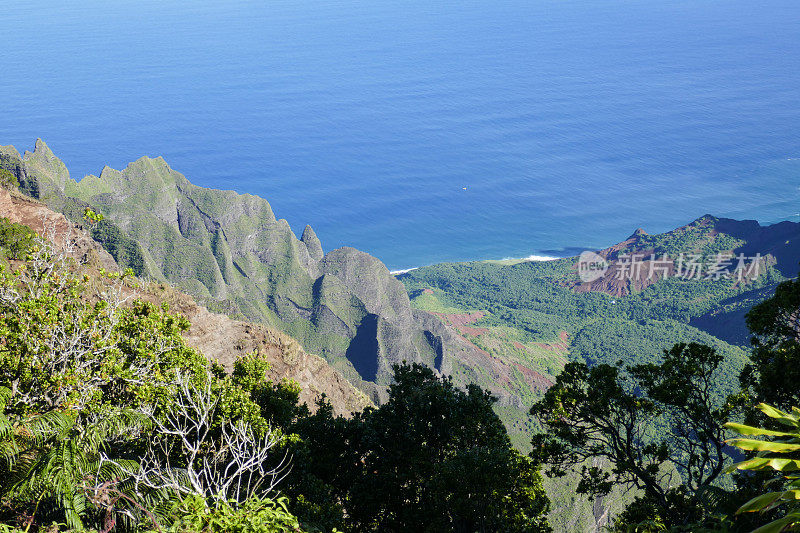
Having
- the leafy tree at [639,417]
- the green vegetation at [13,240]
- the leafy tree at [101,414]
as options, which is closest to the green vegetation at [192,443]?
the leafy tree at [101,414]

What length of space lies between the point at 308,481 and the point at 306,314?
286 feet

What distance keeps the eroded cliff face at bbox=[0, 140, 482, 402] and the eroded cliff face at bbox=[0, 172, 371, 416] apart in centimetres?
4332

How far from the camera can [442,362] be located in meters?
102

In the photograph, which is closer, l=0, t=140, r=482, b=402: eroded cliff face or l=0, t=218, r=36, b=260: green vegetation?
l=0, t=218, r=36, b=260: green vegetation

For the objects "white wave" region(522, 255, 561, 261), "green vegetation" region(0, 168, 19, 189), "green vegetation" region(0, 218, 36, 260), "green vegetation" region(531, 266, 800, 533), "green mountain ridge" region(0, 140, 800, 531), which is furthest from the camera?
"white wave" region(522, 255, 561, 261)

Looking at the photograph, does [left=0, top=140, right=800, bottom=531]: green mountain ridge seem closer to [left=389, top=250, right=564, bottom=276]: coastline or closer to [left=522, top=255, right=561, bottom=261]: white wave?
[left=522, top=255, right=561, bottom=261]: white wave

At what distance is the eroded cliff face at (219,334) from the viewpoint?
131 ft

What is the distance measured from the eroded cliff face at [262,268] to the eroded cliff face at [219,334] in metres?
43.3

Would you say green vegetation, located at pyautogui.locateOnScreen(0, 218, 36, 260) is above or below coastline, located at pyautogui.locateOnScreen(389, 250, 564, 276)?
below

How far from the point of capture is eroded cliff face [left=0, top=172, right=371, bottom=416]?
131 ft

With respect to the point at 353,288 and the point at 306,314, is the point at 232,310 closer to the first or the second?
the point at 306,314

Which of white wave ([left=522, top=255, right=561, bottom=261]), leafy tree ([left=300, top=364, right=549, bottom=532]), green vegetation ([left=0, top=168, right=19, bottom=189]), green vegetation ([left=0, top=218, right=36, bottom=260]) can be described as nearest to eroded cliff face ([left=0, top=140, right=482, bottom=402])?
green vegetation ([left=0, top=168, right=19, bottom=189])

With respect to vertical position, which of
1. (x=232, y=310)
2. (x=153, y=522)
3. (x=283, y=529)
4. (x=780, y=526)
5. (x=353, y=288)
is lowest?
(x=780, y=526)

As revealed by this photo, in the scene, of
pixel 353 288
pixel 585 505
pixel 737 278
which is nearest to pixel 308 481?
pixel 585 505
